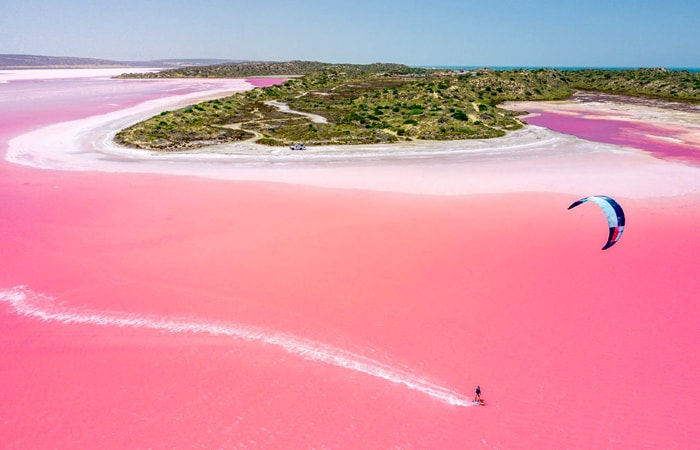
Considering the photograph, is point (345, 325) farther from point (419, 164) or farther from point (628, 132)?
point (628, 132)

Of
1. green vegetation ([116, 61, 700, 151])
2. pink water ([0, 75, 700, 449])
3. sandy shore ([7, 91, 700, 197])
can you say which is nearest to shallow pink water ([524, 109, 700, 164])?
sandy shore ([7, 91, 700, 197])

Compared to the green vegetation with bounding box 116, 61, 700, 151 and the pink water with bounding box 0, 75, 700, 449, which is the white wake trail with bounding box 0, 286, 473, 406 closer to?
the pink water with bounding box 0, 75, 700, 449

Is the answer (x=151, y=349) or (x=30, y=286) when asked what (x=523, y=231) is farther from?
(x=30, y=286)

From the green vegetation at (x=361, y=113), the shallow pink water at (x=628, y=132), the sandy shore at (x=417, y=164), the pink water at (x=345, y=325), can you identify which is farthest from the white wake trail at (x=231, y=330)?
the shallow pink water at (x=628, y=132)

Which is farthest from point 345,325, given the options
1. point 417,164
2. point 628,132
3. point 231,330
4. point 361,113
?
point 628,132

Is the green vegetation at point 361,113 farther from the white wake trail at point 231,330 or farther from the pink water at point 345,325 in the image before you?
the white wake trail at point 231,330
